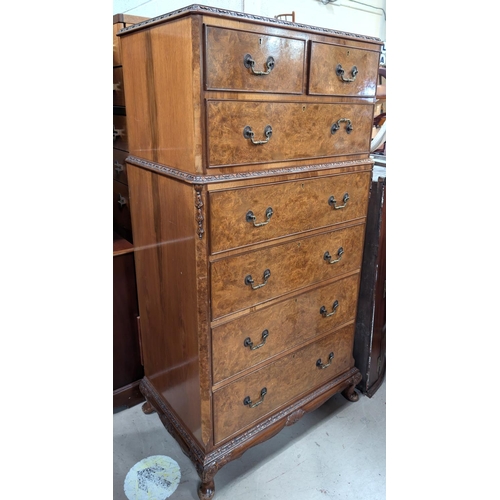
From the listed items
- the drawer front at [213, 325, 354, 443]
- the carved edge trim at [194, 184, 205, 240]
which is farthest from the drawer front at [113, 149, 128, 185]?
the drawer front at [213, 325, 354, 443]

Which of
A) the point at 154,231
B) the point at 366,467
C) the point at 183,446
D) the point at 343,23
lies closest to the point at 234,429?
the point at 183,446

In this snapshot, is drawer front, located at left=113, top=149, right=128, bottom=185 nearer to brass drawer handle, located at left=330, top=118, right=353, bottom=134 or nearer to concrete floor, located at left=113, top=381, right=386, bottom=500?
brass drawer handle, located at left=330, top=118, right=353, bottom=134

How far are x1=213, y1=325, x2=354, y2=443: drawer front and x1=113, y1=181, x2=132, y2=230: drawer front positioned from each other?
864 millimetres

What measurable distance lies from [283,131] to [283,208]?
24cm

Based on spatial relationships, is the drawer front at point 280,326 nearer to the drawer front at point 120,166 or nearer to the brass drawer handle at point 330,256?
the brass drawer handle at point 330,256

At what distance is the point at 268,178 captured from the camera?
4.17 feet

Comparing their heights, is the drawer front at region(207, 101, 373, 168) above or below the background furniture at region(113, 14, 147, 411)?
above

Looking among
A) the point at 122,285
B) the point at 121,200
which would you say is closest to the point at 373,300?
the point at 122,285

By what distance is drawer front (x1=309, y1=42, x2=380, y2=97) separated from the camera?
50.5 inches

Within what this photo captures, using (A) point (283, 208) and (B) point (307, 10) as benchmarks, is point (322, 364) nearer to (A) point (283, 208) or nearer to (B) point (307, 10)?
(A) point (283, 208)

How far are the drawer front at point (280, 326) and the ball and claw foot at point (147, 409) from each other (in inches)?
26.9

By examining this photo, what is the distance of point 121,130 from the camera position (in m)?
1.74

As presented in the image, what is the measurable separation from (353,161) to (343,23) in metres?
2.39

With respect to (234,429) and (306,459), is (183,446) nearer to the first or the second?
(234,429)
